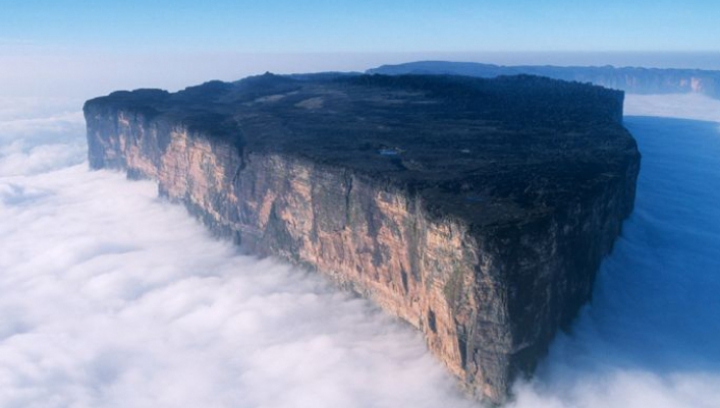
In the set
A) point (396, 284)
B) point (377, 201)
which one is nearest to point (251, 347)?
point (396, 284)

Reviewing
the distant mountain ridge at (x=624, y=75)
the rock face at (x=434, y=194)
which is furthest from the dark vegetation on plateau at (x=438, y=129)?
the distant mountain ridge at (x=624, y=75)

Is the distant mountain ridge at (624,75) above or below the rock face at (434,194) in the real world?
above

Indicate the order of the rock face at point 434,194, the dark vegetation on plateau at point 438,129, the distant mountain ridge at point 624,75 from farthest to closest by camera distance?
the distant mountain ridge at point 624,75
the dark vegetation on plateau at point 438,129
the rock face at point 434,194

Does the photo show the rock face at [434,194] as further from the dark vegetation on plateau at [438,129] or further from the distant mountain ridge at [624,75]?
the distant mountain ridge at [624,75]

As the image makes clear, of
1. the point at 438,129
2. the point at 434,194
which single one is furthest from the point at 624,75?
the point at 434,194

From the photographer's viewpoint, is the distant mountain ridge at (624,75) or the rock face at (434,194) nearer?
the rock face at (434,194)

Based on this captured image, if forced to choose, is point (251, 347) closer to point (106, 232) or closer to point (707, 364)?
point (707, 364)

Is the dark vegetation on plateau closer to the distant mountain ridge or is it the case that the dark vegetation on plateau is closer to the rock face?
the rock face

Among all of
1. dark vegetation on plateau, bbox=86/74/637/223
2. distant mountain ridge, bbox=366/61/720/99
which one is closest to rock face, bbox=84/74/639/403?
dark vegetation on plateau, bbox=86/74/637/223
